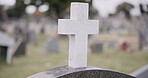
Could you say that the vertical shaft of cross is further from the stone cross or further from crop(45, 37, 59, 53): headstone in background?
crop(45, 37, 59, 53): headstone in background

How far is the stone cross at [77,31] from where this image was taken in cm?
334

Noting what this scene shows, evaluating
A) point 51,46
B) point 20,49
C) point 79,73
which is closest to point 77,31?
point 79,73

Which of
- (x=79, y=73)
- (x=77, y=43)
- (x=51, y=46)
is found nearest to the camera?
(x=79, y=73)

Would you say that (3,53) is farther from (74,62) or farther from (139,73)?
(74,62)

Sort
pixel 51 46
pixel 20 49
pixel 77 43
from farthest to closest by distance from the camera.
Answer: pixel 51 46
pixel 20 49
pixel 77 43

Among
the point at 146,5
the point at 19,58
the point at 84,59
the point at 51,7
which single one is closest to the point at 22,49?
the point at 19,58

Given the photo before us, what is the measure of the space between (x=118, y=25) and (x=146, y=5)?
23.4 meters

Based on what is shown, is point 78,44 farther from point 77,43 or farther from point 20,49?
point 20,49

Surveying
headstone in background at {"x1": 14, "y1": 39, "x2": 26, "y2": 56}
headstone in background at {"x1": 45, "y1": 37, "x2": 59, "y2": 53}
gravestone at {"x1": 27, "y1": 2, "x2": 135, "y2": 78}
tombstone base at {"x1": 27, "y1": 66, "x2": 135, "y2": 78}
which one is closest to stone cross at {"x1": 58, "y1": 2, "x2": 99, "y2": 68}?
gravestone at {"x1": 27, "y1": 2, "x2": 135, "y2": 78}

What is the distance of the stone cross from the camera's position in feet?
11.0

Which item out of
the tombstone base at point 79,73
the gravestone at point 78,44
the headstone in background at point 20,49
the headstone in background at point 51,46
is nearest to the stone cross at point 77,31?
the gravestone at point 78,44

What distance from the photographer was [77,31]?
134 inches

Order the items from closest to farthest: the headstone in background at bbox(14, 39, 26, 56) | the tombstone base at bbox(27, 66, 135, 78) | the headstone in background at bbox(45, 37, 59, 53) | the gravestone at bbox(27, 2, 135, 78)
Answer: the tombstone base at bbox(27, 66, 135, 78)
the gravestone at bbox(27, 2, 135, 78)
the headstone in background at bbox(14, 39, 26, 56)
the headstone in background at bbox(45, 37, 59, 53)

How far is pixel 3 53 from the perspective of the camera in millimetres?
9977
